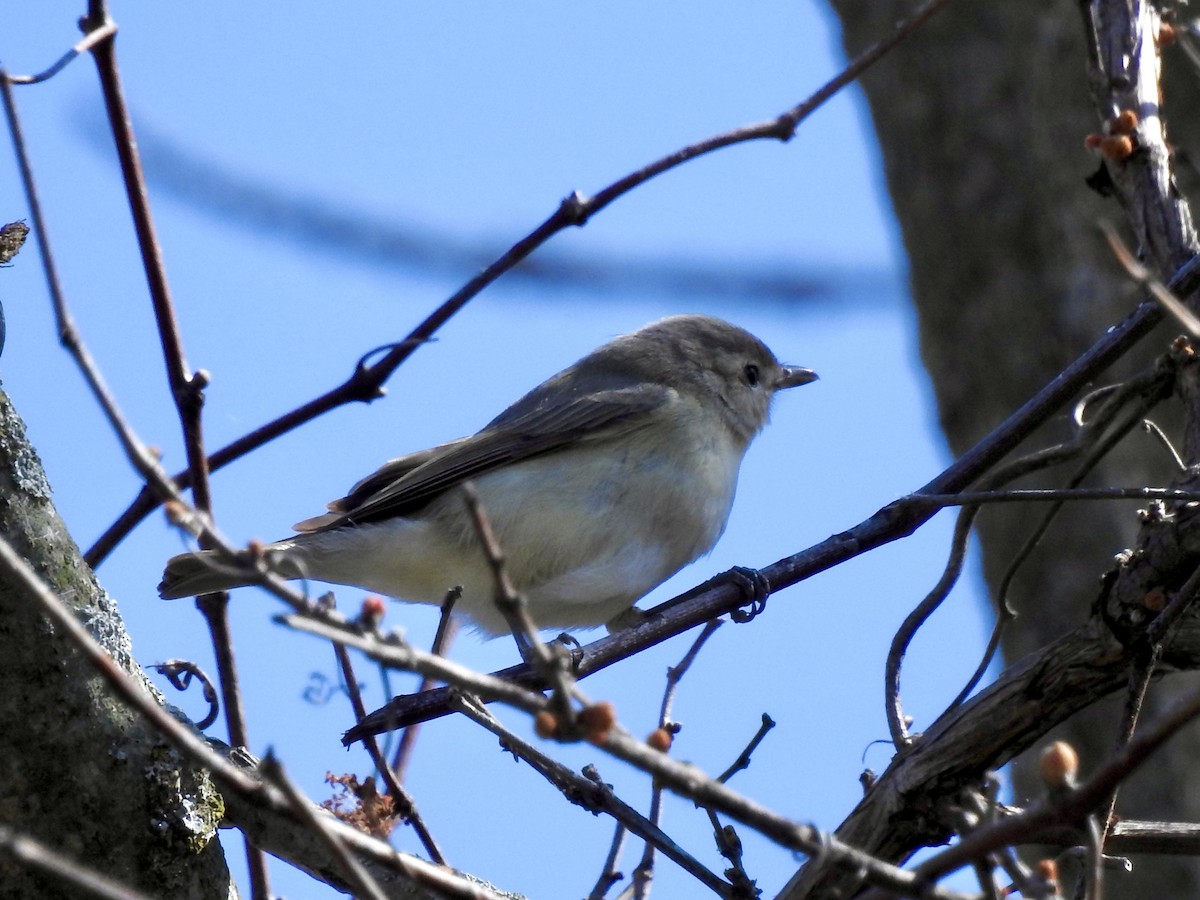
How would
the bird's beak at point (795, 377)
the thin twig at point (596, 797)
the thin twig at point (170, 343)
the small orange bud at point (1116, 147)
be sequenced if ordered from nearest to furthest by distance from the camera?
the thin twig at point (170, 343) → the thin twig at point (596, 797) → the small orange bud at point (1116, 147) → the bird's beak at point (795, 377)

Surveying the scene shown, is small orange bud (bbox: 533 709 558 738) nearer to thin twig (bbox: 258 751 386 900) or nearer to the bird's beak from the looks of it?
thin twig (bbox: 258 751 386 900)

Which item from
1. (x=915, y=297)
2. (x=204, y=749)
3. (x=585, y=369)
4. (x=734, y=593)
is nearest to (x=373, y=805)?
(x=204, y=749)

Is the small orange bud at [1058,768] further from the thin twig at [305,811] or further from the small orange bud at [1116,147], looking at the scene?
the small orange bud at [1116,147]

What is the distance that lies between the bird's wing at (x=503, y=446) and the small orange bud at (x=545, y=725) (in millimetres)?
2867

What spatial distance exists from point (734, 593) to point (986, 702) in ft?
2.02

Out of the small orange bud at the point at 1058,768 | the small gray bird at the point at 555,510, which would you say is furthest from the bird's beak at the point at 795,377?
the small orange bud at the point at 1058,768

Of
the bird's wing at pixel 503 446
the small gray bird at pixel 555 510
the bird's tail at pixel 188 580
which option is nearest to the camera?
the bird's tail at pixel 188 580

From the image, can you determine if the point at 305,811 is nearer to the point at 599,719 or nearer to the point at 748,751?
the point at 599,719

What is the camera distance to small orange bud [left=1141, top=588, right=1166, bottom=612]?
2410 mm

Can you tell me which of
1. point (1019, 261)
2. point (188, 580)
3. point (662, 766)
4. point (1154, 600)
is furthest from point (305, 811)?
point (1019, 261)

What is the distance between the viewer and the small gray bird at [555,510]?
13.5 ft

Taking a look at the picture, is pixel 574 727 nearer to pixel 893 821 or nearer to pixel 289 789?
pixel 289 789

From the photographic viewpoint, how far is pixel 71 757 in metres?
2.29

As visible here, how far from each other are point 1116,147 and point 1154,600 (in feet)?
4.04
